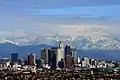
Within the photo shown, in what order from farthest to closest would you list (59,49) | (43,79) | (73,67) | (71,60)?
1. (59,49)
2. (71,60)
3. (73,67)
4. (43,79)

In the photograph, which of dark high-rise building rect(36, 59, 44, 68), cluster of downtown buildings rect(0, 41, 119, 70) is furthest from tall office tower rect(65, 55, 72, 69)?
dark high-rise building rect(36, 59, 44, 68)

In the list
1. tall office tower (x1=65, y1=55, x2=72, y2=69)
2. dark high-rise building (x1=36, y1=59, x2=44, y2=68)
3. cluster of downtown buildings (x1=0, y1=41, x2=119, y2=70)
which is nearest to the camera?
cluster of downtown buildings (x1=0, y1=41, x2=119, y2=70)

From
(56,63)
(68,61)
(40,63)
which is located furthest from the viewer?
(68,61)

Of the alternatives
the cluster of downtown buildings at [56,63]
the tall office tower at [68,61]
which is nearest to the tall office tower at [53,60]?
the cluster of downtown buildings at [56,63]

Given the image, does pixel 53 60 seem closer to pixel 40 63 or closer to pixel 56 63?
pixel 56 63

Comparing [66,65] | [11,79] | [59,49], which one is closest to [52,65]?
[66,65]

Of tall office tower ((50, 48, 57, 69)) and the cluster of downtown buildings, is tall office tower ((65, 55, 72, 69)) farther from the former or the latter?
tall office tower ((50, 48, 57, 69))

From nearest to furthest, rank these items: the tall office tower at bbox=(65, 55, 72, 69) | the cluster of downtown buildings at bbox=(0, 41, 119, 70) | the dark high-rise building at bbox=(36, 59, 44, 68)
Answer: the cluster of downtown buildings at bbox=(0, 41, 119, 70) < the dark high-rise building at bbox=(36, 59, 44, 68) < the tall office tower at bbox=(65, 55, 72, 69)

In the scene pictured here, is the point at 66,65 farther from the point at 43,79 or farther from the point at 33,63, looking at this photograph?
the point at 43,79

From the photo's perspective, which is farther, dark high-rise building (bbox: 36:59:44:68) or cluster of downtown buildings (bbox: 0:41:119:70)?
dark high-rise building (bbox: 36:59:44:68)

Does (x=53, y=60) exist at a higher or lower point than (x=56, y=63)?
higher

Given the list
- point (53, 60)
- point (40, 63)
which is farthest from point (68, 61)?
point (40, 63)
